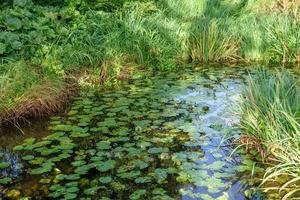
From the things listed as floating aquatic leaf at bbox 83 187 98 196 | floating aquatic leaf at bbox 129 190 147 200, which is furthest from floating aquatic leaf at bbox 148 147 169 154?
floating aquatic leaf at bbox 83 187 98 196

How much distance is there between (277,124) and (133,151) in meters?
1.57

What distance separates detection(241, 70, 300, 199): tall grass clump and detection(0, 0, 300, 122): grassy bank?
2857 mm

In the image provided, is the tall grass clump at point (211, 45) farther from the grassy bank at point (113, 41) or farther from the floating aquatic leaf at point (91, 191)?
the floating aquatic leaf at point (91, 191)

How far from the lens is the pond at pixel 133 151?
4.00 metres

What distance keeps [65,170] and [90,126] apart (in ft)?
4.01

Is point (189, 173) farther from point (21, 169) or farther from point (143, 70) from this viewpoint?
point (143, 70)

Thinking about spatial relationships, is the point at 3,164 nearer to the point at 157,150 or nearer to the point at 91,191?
the point at 91,191

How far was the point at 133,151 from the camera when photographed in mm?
4766

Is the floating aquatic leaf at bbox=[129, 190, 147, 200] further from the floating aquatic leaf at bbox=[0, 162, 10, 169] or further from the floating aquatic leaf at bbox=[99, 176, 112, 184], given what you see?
the floating aquatic leaf at bbox=[0, 162, 10, 169]

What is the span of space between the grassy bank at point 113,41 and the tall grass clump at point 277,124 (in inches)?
112

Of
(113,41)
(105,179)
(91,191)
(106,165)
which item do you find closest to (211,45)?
(113,41)

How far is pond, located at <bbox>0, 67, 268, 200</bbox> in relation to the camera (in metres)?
4.00

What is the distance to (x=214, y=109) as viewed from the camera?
20.0 feet

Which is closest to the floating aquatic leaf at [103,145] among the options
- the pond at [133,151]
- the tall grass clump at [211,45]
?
the pond at [133,151]
